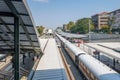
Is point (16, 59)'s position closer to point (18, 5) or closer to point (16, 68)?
point (16, 68)

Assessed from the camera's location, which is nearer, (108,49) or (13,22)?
(13,22)

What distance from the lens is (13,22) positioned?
17188 millimetres

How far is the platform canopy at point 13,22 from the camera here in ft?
44.2

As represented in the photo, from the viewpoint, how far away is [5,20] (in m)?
16.7

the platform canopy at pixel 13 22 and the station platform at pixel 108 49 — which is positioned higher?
the platform canopy at pixel 13 22

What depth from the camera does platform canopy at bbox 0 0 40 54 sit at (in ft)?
44.2

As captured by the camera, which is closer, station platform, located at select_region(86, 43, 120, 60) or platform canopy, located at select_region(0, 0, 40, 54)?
platform canopy, located at select_region(0, 0, 40, 54)

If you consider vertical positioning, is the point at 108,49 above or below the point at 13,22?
below

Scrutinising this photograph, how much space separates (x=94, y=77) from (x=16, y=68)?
24.8 ft

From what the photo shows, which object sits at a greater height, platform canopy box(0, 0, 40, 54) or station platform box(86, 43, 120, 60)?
platform canopy box(0, 0, 40, 54)

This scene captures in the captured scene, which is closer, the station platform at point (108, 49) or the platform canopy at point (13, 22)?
the platform canopy at point (13, 22)

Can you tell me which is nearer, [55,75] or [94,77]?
[55,75]

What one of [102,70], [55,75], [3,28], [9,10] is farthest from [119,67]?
[9,10]

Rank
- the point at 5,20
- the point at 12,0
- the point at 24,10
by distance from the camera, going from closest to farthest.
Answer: the point at 12,0, the point at 24,10, the point at 5,20
